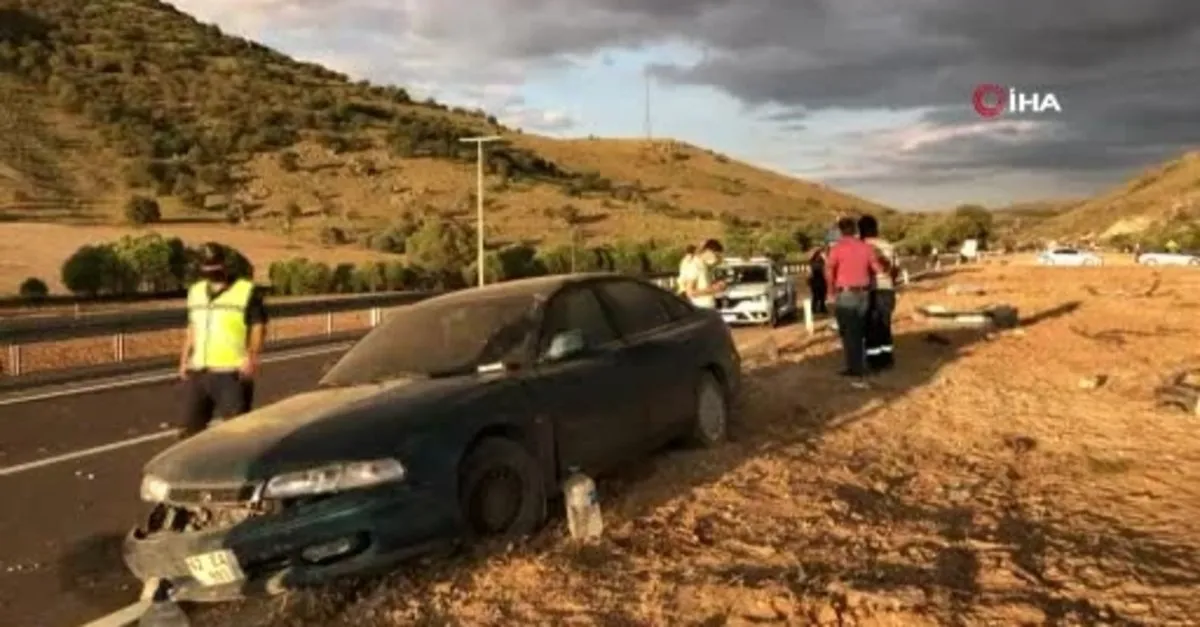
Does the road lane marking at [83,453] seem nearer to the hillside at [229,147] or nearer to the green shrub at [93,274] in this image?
the green shrub at [93,274]

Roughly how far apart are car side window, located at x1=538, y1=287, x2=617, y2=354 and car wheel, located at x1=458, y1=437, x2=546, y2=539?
0.90 m

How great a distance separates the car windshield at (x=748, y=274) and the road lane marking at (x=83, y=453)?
15.5m

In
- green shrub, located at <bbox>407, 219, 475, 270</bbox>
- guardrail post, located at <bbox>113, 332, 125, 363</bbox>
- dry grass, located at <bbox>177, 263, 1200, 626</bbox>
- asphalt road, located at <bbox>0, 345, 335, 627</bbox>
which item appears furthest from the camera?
green shrub, located at <bbox>407, 219, 475, 270</bbox>

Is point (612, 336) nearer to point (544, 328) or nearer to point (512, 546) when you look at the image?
point (544, 328)

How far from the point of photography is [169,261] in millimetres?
39062

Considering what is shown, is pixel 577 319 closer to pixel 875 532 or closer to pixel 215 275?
pixel 875 532

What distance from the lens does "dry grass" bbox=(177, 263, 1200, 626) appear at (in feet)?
17.1

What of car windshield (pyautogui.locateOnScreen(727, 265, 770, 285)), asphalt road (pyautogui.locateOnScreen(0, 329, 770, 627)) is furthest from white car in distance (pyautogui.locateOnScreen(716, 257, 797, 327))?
asphalt road (pyautogui.locateOnScreen(0, 329, 770, 627))

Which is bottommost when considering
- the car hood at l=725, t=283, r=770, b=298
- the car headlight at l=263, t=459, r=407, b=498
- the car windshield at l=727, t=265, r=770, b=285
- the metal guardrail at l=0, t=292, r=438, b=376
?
the metal guardrail at l=0, t=292, r=438, b=376

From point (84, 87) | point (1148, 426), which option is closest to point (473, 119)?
point (84, 87)

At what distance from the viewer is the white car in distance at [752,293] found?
979 inches

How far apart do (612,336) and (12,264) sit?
137 ft

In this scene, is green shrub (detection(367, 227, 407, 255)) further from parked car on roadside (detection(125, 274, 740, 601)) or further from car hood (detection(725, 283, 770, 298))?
parked car on roadside (detection(125, 274, 740, 601))

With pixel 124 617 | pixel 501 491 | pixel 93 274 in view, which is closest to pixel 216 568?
pixel 124 617
